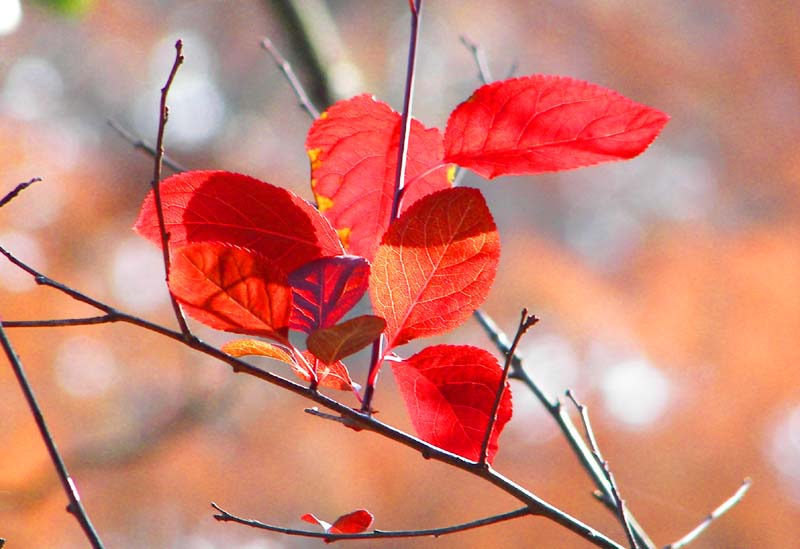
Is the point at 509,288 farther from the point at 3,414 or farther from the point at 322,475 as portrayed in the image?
the point at 3,414

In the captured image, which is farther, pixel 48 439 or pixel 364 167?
pixel 364 167

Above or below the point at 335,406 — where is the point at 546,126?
above

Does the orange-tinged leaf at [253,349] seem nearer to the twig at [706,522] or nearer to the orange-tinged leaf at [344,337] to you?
the orange-tinged leaf at [344,337]

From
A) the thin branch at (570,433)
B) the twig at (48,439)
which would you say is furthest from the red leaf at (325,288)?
the thin branch at (570,433)

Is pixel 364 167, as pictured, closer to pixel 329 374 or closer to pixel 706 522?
pixel 329 374

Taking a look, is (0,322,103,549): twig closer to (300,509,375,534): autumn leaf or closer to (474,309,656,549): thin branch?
(300,509,375,534): autumn leaf

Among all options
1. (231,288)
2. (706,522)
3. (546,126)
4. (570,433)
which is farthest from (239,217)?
(706,522)

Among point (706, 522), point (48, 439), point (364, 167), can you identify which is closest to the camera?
point (48, 439)

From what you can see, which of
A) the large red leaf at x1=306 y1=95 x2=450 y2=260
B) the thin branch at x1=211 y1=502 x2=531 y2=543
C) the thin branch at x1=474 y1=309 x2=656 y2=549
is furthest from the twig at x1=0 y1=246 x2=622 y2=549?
the thin branch at x1=474 y1=309 x2=656 y2=549
